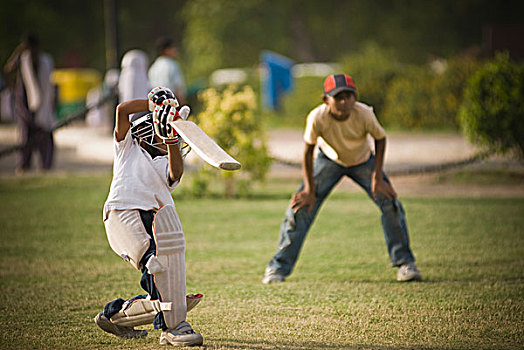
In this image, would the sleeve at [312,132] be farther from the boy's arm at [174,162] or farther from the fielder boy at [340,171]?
the boy's arm at [174,162]

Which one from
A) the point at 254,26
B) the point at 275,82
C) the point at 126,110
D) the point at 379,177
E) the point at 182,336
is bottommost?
the point at 182,336

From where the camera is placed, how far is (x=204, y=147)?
4.02m

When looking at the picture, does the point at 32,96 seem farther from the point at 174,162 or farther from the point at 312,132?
the point at 174,162

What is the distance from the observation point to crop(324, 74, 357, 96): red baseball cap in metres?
5.92

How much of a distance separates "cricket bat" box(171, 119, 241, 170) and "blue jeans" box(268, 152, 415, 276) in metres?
2.31

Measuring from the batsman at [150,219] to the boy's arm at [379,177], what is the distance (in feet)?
6.98

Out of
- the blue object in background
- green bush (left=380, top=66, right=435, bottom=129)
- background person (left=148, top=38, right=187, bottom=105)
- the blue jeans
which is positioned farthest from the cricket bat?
the blue object in background

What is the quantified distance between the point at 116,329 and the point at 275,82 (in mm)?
22670

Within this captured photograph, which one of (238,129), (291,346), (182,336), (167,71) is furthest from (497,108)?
(182,336)

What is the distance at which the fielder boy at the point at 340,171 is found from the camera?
20.0 feet

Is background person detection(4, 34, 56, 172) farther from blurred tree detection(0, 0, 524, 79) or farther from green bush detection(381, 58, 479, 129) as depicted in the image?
blurred tree detection(0, 0, 524, 79)

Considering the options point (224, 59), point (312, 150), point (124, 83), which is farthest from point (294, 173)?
point (224, 59)

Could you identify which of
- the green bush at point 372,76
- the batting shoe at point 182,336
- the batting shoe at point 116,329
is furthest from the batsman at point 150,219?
the green bush at point 372,76

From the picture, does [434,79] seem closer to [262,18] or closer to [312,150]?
[312,150]
